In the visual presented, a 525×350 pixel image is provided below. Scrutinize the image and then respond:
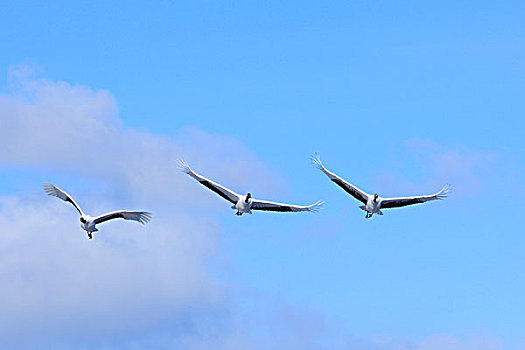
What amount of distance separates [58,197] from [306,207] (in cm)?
3076

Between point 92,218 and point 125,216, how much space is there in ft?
14.6

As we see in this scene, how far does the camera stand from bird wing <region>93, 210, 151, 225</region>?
4818 inches

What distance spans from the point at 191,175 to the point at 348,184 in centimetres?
1940

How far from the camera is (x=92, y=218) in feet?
414

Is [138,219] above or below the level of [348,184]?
below

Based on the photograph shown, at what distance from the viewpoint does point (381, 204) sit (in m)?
129

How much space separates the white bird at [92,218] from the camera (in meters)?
123

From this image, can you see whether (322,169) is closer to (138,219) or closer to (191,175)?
(191,175)

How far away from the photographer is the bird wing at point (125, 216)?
122 metres

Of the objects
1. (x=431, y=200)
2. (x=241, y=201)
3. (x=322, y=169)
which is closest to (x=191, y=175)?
(x=241, y=201)

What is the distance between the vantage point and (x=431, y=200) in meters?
128

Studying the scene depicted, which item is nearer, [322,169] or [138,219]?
[138,219]

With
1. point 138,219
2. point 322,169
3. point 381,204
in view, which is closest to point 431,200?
point 381,204

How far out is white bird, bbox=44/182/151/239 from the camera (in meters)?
123
